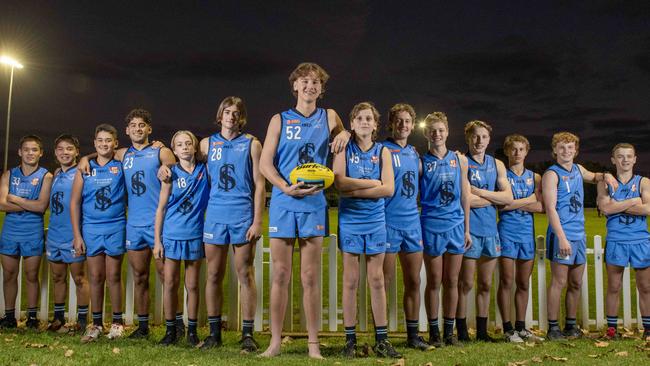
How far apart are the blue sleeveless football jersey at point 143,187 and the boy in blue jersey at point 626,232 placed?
524 cm

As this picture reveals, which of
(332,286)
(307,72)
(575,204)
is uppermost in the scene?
(307,72)

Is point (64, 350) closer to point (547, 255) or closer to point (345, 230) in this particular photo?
point (345, 230)

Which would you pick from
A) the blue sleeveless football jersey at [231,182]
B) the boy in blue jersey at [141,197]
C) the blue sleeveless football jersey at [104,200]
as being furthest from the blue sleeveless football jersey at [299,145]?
the blue sleeveless football jersey at [104,200]

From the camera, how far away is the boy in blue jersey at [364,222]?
4.97 metres

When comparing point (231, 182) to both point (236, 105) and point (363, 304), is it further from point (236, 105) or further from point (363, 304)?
point (363, 304)

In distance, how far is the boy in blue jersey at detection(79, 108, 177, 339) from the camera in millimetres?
5816

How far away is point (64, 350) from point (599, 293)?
6.34m

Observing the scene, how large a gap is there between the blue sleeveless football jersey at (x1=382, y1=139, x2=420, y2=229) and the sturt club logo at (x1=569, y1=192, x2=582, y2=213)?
2.07 meters

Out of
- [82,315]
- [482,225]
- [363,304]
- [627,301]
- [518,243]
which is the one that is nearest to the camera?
[482,225]

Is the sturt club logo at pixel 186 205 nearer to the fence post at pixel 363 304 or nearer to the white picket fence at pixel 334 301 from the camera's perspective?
the white picket fence at pixel 334 301

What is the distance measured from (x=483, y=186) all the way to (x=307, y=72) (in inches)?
95.0

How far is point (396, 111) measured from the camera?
548 cm

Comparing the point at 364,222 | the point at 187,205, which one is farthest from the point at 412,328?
the point at 187,205

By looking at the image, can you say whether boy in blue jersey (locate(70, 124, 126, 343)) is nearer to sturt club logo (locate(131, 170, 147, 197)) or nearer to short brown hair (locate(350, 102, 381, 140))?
sturt club logo (locate(131, 170, 147, 197))
